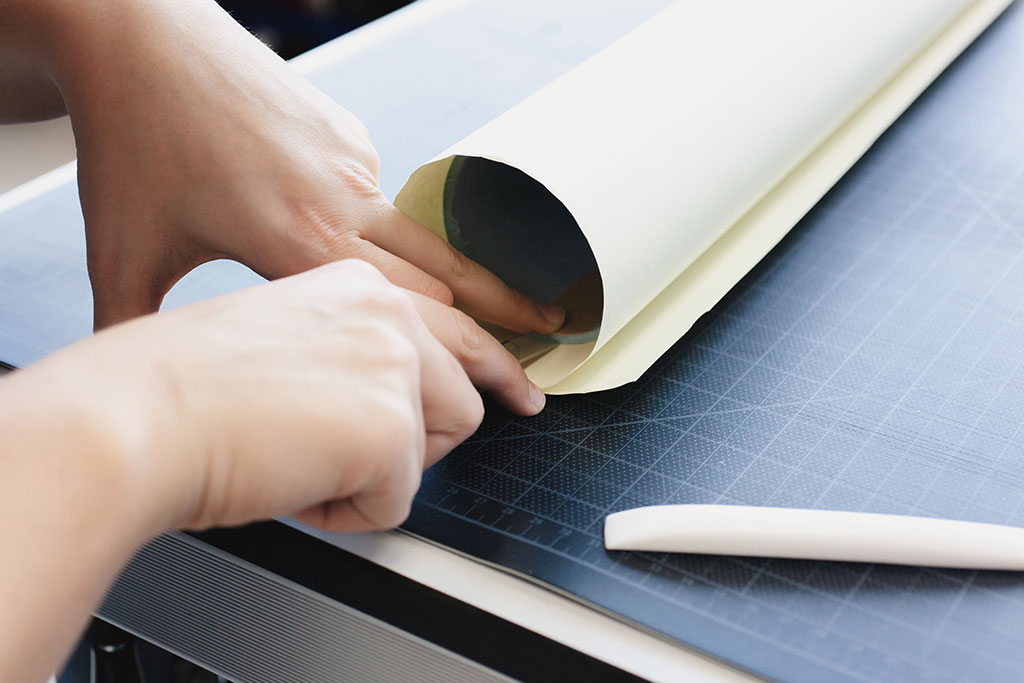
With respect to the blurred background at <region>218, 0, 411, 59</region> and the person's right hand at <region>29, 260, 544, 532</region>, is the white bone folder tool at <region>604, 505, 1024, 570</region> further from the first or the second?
the blurred background at <region>218, 0, 411, 59</region>

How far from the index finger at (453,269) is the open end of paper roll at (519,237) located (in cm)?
4

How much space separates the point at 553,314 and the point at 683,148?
15 centimetres

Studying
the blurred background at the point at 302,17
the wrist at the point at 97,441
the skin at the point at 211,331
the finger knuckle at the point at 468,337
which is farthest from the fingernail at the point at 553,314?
the blurred background at the point at 302,17

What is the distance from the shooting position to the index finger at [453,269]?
2.15ft

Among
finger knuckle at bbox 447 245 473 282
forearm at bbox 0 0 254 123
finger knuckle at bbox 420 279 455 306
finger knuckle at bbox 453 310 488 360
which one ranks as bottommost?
finger knuckle at bbox 453 310 488 360

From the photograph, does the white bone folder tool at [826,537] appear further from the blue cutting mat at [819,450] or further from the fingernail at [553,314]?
the fingernail at [553,314]

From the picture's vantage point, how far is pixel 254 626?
0.60 meters

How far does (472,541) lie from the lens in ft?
1.78

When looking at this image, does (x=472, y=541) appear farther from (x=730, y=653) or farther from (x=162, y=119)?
(x=162, y=119)

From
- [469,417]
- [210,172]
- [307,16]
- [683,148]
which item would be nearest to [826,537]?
[469,417]

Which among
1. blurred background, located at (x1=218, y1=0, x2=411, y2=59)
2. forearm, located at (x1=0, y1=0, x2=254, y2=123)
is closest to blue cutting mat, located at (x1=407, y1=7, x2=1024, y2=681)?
forearm, located at (x1=0, y1=0, x2=254, y2=123)

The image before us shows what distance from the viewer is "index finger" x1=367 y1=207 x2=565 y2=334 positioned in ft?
2.15

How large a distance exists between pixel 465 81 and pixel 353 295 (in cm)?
64

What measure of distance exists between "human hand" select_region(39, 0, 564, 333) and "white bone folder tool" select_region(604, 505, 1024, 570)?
21 centimetres
